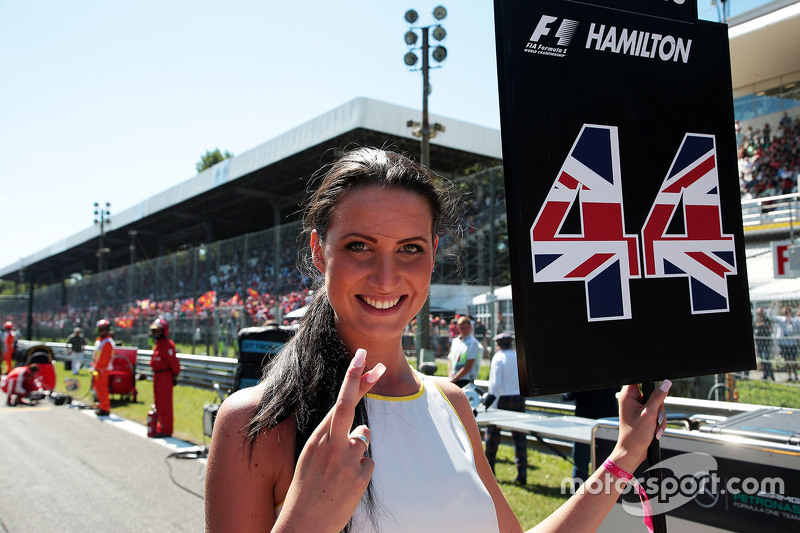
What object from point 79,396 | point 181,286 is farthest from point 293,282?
point 181,286

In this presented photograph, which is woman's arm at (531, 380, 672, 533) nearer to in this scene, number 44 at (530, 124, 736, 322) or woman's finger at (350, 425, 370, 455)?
number 44 at (530, 124, 736, 322)

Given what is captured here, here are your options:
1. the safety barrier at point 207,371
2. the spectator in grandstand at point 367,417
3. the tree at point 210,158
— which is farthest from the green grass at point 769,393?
the tree at point 210,158

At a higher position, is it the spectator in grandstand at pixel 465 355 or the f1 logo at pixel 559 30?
the f1 logo at pixel 559 30

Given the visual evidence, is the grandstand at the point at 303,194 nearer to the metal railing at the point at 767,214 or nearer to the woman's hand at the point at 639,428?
the metal railing at the point at 767,214

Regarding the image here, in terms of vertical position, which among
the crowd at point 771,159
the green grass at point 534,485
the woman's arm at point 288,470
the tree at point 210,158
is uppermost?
the tree at point 210,158

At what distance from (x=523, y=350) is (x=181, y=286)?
22.8 meters

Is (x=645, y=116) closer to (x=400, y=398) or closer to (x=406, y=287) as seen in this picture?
(x=406, y=287)

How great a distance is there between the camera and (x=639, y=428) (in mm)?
1485

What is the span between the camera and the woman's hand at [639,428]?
1.46 m

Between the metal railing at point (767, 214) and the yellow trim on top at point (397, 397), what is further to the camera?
the metal railing at point (767, 214)

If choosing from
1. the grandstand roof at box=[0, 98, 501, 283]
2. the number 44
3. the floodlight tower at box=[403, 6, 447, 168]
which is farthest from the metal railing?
the number 44

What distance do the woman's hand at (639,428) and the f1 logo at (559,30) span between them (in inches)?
34.9

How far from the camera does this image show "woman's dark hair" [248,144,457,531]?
1.22 meters

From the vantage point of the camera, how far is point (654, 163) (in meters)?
1.52
